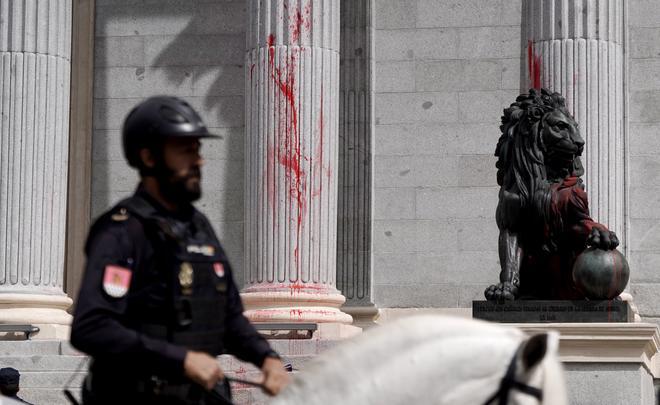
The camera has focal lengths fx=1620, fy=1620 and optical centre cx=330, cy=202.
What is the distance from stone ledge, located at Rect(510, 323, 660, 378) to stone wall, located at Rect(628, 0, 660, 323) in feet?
24.2

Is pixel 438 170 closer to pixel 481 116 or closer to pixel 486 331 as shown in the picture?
pixel 481 116

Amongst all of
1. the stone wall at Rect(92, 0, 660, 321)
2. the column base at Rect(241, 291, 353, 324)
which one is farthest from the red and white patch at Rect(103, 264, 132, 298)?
the stone wall at Rect(92, 0, 660, 321)

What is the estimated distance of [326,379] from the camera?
16.7ft

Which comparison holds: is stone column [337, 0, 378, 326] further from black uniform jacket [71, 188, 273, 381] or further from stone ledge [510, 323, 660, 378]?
black uniform jacket [71, 188, 273, 381]

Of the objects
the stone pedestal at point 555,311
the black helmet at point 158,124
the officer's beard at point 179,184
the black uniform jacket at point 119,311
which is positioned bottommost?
the stone pedestal at point 555,311

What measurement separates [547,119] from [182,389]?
11.7m

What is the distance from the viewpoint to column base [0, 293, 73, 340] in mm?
20656

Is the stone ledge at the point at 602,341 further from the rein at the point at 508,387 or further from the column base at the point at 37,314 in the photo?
the rein at the point at 508,387

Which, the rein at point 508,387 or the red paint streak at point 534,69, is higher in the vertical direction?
the red paint streak at point 534,69

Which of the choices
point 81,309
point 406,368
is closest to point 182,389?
point 81,309

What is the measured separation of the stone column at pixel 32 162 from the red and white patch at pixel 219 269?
1539 centimetres

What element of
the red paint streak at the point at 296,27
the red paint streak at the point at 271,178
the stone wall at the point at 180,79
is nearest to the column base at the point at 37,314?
the red paint streak at the point at 271,178

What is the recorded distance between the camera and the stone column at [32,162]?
69.1 feet

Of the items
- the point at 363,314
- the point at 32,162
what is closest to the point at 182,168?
the point at 32,162
